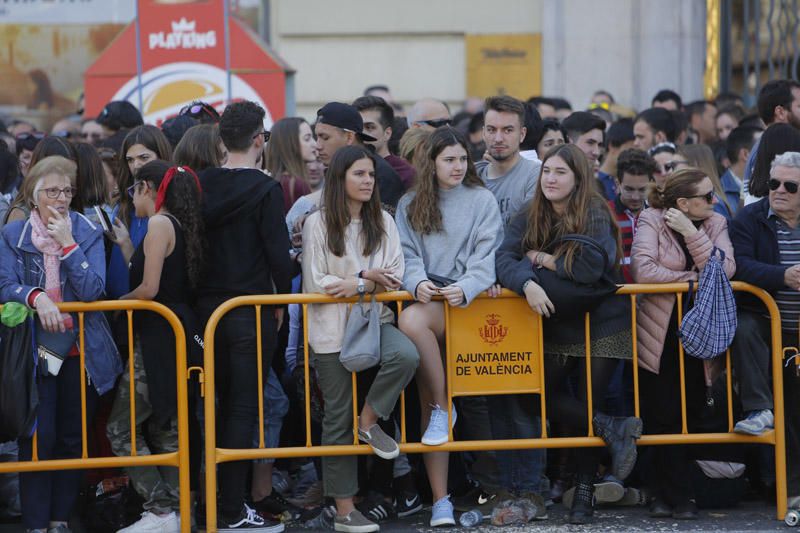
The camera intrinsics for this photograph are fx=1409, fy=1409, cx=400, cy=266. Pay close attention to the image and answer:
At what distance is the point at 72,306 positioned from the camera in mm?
7152

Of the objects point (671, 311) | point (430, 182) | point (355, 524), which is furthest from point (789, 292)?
point (355, 524)

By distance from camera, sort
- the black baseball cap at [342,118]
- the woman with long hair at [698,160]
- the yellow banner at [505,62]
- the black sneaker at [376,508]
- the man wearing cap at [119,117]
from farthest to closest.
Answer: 1. the yellow banner at [505,62]
2. the man wearing cap at [119,117]
3. the woman with long hair at [698,160]
4. the black baseball cap at [342,118]
5. the black sneaker at [376,508]

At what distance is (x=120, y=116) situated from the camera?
33.2ft

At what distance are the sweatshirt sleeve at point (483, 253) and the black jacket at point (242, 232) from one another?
95 centimetres

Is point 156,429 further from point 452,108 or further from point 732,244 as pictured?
point 452,108

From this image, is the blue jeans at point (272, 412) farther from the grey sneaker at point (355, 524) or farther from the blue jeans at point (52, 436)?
the blue jeans at point (52, 436)

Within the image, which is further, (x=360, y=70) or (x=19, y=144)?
(x=360, y=70)

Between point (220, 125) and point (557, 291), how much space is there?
1999mm

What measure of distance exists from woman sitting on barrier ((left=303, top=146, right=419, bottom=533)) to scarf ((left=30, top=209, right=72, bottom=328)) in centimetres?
128

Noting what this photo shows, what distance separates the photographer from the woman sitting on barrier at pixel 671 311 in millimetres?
7570

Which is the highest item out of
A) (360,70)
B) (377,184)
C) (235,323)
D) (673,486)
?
(360,70)

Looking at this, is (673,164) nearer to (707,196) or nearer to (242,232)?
(707,196)

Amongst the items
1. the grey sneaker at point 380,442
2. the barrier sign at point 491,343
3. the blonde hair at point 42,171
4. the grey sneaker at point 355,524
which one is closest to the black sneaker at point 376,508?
the grey sneaker at point 355,524

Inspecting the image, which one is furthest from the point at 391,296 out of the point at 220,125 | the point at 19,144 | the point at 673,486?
the point at 19,144
